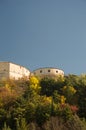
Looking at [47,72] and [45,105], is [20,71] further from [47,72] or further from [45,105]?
[45,105]

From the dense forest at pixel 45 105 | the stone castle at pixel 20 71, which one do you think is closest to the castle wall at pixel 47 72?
the stone castle at pixel 20 71

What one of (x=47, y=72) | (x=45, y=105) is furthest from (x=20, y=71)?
(x=45, y=105)

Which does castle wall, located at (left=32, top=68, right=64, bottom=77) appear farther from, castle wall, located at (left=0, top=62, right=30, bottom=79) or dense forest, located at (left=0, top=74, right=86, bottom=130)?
dense forest, located at (left=0, top=74, right=86, bottom=130)

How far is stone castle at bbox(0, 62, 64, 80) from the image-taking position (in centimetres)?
6712

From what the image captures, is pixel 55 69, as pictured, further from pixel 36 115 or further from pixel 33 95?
pixel 36 115

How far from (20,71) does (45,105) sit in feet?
65.9

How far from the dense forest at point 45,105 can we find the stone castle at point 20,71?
5.92 meters

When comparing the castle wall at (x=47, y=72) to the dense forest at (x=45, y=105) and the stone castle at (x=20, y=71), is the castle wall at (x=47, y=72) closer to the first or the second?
the stone castle at (x=20, y=71)

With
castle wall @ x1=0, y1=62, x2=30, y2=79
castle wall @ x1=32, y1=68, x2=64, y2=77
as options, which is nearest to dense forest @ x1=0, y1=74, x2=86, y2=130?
castle wall @ x1=0, y1=62, x2=30, y2=79

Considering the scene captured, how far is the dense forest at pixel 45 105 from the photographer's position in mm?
46500

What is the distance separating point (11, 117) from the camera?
47.8 m

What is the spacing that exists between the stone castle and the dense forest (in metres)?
5.92

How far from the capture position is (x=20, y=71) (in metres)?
68.8

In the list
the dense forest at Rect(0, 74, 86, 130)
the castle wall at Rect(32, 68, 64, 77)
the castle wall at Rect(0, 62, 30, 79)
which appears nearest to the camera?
the dense forest at Rect(0, 74, 86, 130)
